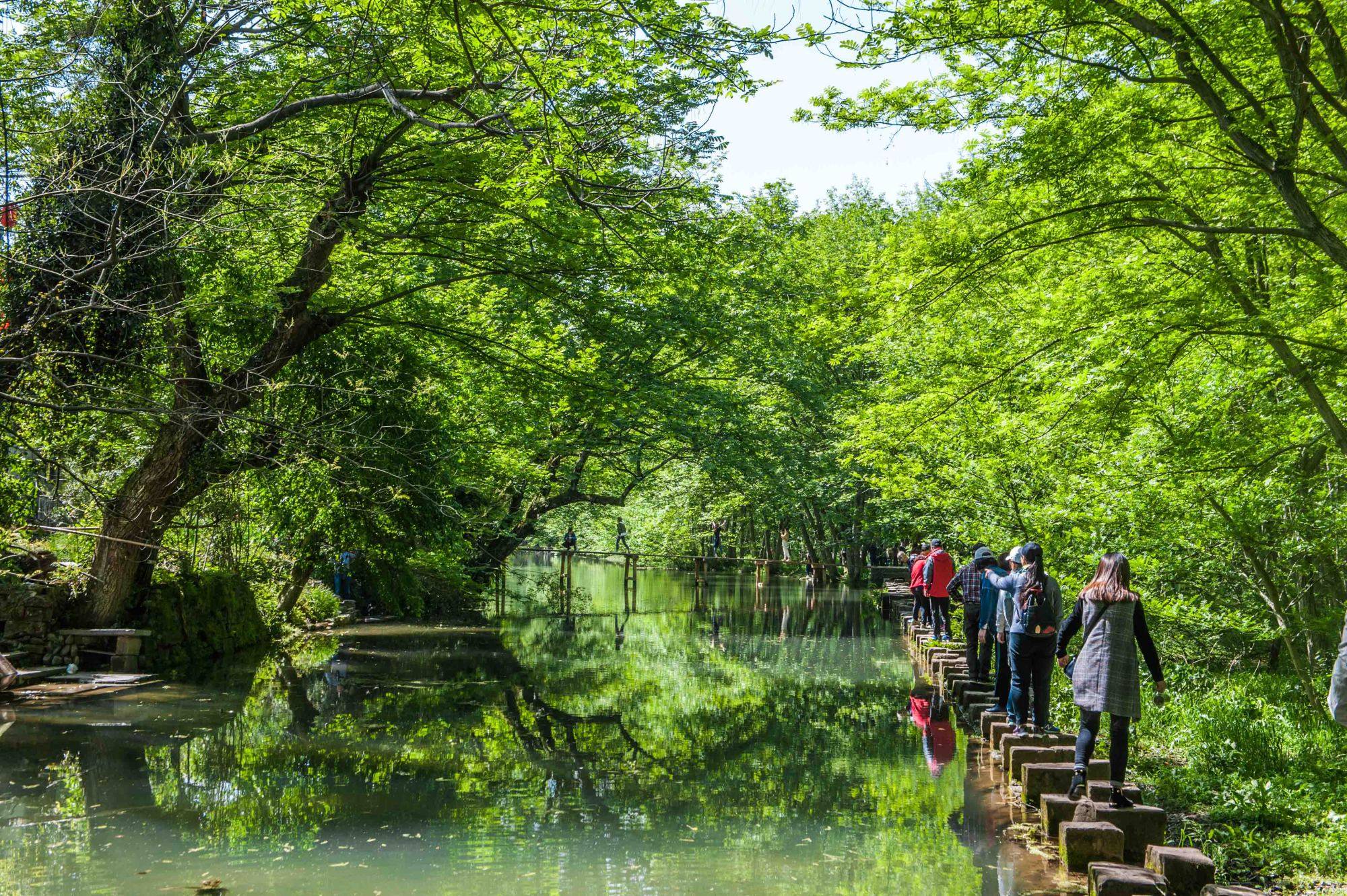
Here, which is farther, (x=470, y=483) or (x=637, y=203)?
(x=470, y=483)

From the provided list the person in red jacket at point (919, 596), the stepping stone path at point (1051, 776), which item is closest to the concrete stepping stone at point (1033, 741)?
the stepping stone path at point (1051, 776)

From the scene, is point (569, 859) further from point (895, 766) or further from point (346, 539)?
point (346, 539)

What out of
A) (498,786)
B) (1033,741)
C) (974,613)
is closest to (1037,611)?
(1033,741)

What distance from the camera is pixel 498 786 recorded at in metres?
8.30

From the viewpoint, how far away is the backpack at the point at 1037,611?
872 cm

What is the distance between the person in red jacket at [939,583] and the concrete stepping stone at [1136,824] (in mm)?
9613

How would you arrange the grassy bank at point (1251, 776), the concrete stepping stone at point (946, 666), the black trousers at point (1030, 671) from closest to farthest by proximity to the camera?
the grassy bank at point (1251, 776), the black trousers at point (1030, 671), the concrete stepping stone at point (946, 666)

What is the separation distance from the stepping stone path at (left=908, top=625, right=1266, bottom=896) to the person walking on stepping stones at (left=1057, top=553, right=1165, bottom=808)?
0.19m

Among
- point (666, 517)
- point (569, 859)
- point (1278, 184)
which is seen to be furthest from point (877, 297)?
point (666, 517)

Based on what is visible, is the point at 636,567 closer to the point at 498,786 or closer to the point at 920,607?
the point at 920,607

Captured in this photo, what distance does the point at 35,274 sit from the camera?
355 inches

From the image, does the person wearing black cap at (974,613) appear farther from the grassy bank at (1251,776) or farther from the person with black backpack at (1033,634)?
the person with black backpack at (1033,634)

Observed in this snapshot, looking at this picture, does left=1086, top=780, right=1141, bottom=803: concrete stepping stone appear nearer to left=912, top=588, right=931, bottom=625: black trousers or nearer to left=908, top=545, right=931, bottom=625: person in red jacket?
left=908, top=545, right=931, bottom=625: person in red jacket

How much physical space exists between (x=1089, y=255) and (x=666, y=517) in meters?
40.2
